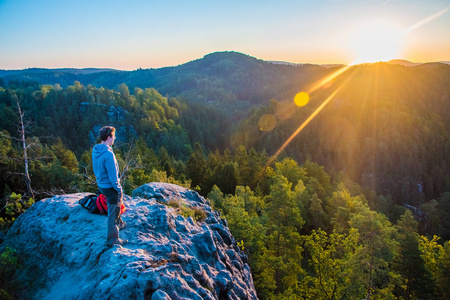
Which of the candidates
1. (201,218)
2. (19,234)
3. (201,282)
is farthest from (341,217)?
(19,234)

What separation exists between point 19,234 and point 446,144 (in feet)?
498

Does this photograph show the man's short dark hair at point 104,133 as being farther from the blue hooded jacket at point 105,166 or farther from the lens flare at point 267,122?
the lens flare at point 267,122

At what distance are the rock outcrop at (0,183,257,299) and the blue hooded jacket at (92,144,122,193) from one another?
1694 mm

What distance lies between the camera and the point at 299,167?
1998 inches

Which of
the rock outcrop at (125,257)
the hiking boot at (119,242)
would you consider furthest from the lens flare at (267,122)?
the hiking boot at (119,242)

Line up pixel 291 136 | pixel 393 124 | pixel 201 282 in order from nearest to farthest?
pixel 201 282 → pixel 291 136 → pixel 393 124

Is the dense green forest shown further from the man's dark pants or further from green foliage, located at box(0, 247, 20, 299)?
the man's dark pants

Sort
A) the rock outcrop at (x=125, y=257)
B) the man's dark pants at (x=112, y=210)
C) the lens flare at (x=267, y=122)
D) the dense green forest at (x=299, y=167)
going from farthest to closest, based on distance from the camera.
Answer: the lens flare at (x=267, y=122) → the dense green forest at (x=299, y=167) → the man's dark pants at (x=112, y=210) → the rock outcrop at (x=125, y=257)

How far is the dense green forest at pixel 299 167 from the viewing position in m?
19.3

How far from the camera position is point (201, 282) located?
24.0 feet

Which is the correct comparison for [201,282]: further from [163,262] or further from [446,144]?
[446,144]

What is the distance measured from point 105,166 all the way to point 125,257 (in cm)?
234

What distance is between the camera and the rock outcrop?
590cm

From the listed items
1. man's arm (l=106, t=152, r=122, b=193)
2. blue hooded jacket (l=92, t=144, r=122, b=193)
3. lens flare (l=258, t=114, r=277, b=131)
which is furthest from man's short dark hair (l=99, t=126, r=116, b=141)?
lens flare (l=258, t=114, r=277, b=131)
